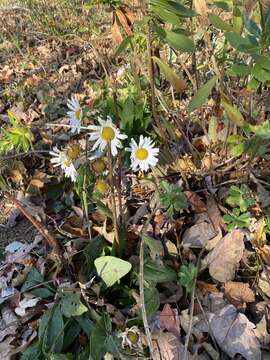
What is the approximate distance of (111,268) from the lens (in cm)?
148

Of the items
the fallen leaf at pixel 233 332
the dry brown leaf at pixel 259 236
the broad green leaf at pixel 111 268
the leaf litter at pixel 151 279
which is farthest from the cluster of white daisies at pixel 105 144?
the fallen leaf at pixel 233 332

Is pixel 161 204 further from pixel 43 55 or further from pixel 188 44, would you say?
pixel 43 55

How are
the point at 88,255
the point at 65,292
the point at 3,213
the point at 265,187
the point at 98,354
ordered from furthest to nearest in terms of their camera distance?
the point at 3,213 < the point at 265,187 < the point at 88,255 < the point at 65,292 < the point at 98,354

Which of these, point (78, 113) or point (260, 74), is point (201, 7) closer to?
point (260, 74)

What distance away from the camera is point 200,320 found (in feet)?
4.67

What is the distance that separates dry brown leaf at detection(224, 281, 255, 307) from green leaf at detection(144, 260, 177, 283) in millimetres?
173

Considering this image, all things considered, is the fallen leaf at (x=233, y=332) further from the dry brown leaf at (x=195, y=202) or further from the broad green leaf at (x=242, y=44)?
the broad green leaf at (x=242, y=44)

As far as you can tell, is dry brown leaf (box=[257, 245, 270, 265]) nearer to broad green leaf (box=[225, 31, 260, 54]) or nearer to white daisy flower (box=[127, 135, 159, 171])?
white daisy flower (box=[127, 135, 159, 171])

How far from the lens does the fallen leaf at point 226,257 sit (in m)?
1.51

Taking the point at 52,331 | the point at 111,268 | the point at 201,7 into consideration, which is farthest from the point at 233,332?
the point at 201,7

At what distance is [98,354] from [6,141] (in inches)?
33.7

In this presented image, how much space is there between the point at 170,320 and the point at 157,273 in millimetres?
146

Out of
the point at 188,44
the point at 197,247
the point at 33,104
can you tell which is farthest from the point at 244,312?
the point at 33,104

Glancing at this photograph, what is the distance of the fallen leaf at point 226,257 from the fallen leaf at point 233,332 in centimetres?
11
